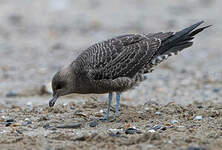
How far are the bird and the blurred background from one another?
1.73 metres

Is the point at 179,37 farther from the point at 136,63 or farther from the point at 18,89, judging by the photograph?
the point at 18,89

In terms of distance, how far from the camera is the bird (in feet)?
25.6

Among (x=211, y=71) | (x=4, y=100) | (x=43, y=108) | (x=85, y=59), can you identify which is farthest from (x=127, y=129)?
(x=211, y=71)

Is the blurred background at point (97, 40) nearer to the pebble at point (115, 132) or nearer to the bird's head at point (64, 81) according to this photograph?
the bird's head at point (64, 81)

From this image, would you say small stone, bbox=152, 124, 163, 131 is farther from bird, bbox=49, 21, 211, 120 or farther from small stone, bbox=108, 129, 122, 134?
bird, bbox=49, 21, 211, 120

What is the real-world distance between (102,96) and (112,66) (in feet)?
8.51

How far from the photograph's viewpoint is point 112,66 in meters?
7.88

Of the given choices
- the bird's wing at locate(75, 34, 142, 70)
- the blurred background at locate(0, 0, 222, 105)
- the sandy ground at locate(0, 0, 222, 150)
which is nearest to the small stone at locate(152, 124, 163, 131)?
the sandy ground at locate(0, 0, 222, 150)

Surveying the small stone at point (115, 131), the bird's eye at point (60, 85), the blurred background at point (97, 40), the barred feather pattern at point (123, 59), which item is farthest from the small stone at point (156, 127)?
the blurred background at point (97, 40)

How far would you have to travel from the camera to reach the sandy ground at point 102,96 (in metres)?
6.43

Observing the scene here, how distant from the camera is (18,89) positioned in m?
10.5

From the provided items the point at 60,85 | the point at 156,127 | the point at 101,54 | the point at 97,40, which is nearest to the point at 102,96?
the point at 60,85

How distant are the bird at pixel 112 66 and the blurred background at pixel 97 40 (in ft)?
5.69

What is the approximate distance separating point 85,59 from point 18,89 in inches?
121
